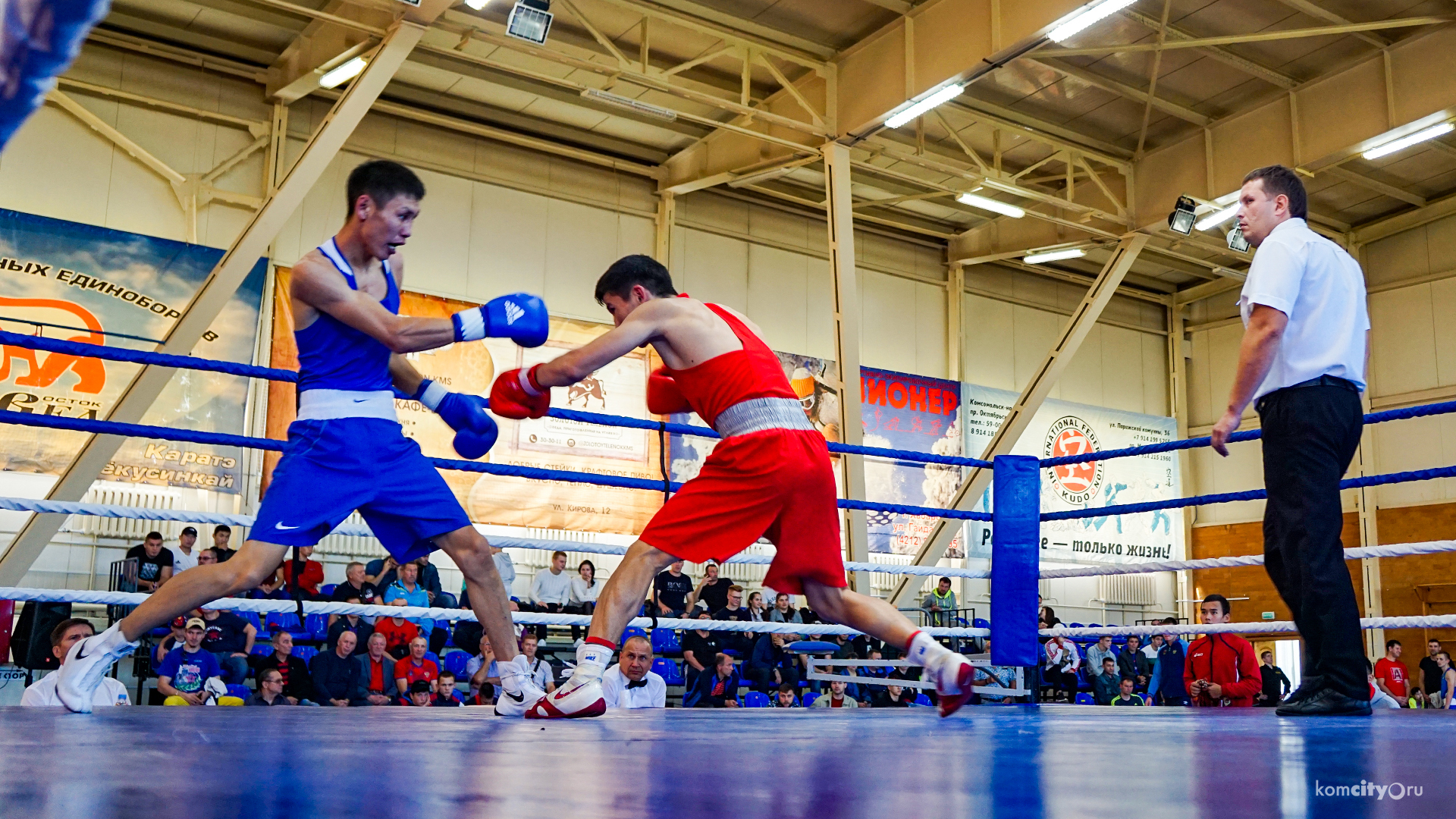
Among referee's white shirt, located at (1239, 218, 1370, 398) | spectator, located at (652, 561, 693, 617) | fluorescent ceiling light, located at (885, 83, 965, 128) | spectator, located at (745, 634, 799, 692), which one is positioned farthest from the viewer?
spectator, located at (652, 561, 693, 617)

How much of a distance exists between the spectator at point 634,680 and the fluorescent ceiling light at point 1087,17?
494 centimetres

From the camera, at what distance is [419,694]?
6902 mm

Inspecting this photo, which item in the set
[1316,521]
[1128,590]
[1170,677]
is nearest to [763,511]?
[1316,521]

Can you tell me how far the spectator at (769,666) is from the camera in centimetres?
830

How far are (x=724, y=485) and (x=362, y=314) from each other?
0.86m

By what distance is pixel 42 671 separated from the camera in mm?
7117

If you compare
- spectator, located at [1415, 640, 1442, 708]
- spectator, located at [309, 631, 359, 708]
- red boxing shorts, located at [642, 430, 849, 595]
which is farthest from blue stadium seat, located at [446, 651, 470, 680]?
spectator, located at [1415, 640, 1442, 708]

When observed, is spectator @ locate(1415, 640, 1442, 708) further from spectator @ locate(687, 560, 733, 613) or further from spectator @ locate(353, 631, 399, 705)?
spectator @ locate(353, 631, 399, 705)

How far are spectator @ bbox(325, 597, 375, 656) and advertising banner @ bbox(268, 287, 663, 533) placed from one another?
9.43ft

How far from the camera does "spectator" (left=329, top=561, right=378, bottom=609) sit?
25.6 feet

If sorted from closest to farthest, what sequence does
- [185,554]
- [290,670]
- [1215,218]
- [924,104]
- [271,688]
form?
[271,688], [290,670], [185,554], [924,104], [1215,218]

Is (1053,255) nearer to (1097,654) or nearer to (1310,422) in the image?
(1097,654)

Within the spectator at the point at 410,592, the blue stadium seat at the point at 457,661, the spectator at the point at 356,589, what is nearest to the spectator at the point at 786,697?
the blue stadium seat at the point at 457,661

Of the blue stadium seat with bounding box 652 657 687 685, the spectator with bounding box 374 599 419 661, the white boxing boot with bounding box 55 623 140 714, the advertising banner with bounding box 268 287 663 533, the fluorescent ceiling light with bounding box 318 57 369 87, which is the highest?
the fluorescent ceiling light with bounding box 318 57 369 87
